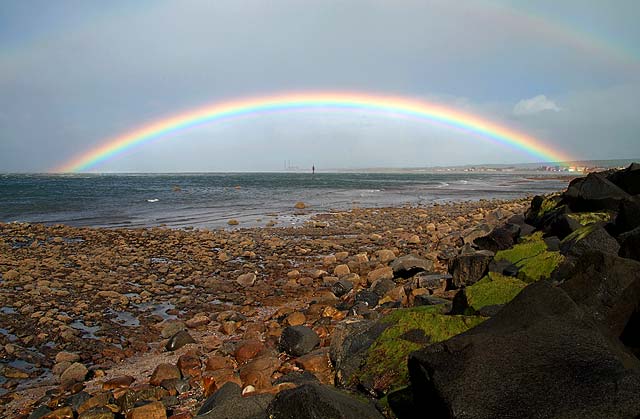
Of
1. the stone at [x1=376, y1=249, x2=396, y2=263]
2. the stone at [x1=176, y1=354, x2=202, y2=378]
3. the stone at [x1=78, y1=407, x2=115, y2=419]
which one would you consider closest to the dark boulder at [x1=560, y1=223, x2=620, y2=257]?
the stone at [x1=176, y1=354, x2=202, y2=378]

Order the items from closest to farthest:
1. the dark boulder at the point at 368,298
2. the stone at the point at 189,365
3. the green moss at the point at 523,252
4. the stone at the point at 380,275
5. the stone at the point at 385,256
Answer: the stone at the point at 189,365 < the green moss at the point at 523,252 < the dark boulder at the point at 368,298 < the stone at the point at 380,275 < the stone at the point at 385,256

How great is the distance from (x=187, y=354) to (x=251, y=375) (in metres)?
1.44

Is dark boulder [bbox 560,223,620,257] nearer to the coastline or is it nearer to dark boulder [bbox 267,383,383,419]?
the coastline

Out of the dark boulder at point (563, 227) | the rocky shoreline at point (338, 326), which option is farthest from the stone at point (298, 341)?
the dark boulder at point (563, 227)

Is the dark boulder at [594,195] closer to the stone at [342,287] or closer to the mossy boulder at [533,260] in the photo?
the mossy boulder at [533,260]

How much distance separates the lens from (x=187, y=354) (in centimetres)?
624

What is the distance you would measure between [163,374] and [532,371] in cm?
469

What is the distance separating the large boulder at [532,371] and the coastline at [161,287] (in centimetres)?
330

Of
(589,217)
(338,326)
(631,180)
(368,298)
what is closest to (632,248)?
(338,326)

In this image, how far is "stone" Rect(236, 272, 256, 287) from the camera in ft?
34.4

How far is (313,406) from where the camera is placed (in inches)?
113

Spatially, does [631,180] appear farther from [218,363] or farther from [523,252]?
[218,363]

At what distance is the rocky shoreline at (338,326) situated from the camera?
Result: 2674 mm

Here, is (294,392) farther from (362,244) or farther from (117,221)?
(117,221)
